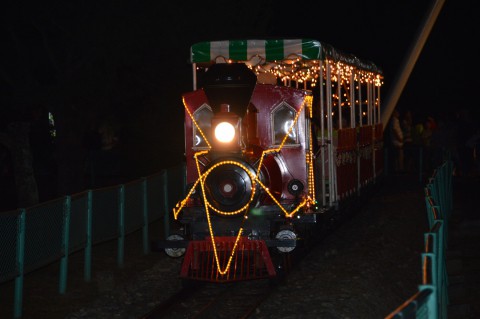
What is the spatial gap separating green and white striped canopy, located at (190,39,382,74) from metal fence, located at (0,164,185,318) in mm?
2427

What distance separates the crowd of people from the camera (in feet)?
76.9

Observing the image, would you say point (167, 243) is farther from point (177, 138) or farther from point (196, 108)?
point (177, 138)

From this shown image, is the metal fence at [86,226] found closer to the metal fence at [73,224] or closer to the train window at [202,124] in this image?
the metal fence at [73,224]

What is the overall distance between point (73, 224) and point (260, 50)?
3556mm

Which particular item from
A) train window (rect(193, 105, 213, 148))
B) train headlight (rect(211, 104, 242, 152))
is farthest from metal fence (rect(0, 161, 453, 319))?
train headlight (rect(211, 104, 242, 152))

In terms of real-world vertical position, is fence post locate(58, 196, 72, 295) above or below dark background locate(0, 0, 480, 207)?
below

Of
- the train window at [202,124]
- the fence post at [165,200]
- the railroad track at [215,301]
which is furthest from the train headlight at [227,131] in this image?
the fence post at [165,200]

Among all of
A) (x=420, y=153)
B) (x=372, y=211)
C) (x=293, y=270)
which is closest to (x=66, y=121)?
(x=372, y=211)

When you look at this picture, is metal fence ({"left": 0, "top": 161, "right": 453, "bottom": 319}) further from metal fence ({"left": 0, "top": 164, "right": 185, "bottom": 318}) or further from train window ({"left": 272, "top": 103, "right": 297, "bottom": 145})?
train window ({"left": 272, "top": 103, "right": 297, "bottom": 145})

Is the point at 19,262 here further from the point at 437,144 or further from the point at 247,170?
the point at 437,144

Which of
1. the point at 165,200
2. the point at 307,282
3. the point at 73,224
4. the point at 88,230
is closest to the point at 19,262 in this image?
the point at 73,224

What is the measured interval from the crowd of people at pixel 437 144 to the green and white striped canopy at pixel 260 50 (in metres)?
9.75

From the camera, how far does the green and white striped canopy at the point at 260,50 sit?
12445 mm

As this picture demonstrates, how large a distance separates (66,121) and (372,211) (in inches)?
271
